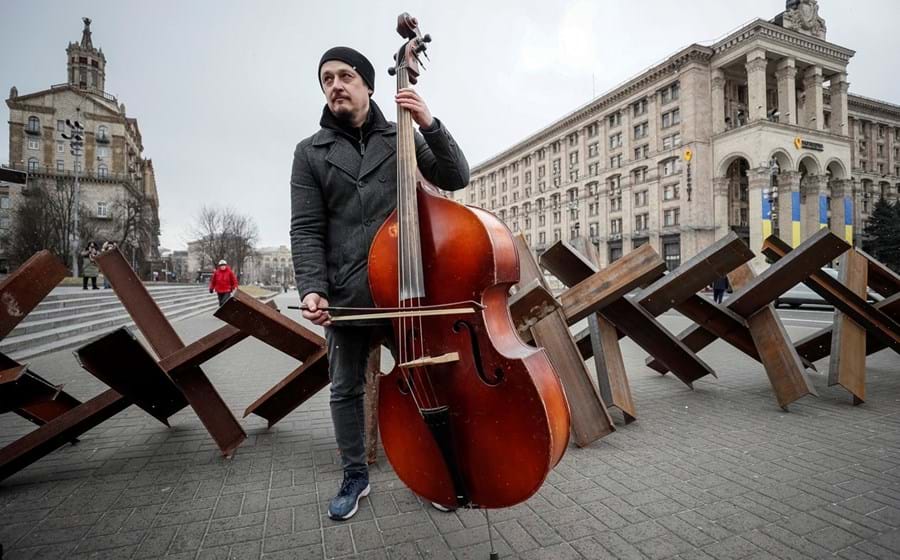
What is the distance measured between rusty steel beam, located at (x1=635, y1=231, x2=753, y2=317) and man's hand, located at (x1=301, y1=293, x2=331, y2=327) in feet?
9.46

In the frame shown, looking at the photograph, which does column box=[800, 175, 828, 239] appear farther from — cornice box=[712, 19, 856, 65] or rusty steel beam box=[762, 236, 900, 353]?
rusty steel beam box=[762, 236, 900, 353]

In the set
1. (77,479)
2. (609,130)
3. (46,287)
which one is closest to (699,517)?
(77,479)

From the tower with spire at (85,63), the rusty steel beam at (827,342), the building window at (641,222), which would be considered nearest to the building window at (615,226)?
the building window at (641,222)

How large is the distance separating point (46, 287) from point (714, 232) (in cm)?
5131

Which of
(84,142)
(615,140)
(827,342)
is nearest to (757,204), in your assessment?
(615,140)

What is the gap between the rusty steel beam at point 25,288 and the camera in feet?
8.14

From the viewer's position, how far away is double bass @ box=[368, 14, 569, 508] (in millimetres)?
1498

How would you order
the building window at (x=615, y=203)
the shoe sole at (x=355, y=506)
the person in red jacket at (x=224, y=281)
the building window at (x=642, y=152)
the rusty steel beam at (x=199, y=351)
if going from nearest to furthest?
the shoe sole at (x=355, y=506)
the rusty steel beam at (x=199, y=351)
the person in red jacket at (x=224, y=281)
the building window at (x=642, y=152)
the building window at (x=615, y=203)

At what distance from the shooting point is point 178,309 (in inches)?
719

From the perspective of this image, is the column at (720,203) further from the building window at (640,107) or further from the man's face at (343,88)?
the man's face at (343,88)

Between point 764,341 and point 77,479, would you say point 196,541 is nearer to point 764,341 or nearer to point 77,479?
point 77,479

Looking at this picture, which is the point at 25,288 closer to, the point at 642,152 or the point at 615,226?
the point at 642,152

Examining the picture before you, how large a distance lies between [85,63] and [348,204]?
101259 mm

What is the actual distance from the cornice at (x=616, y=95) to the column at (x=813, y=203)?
17.3 metres
